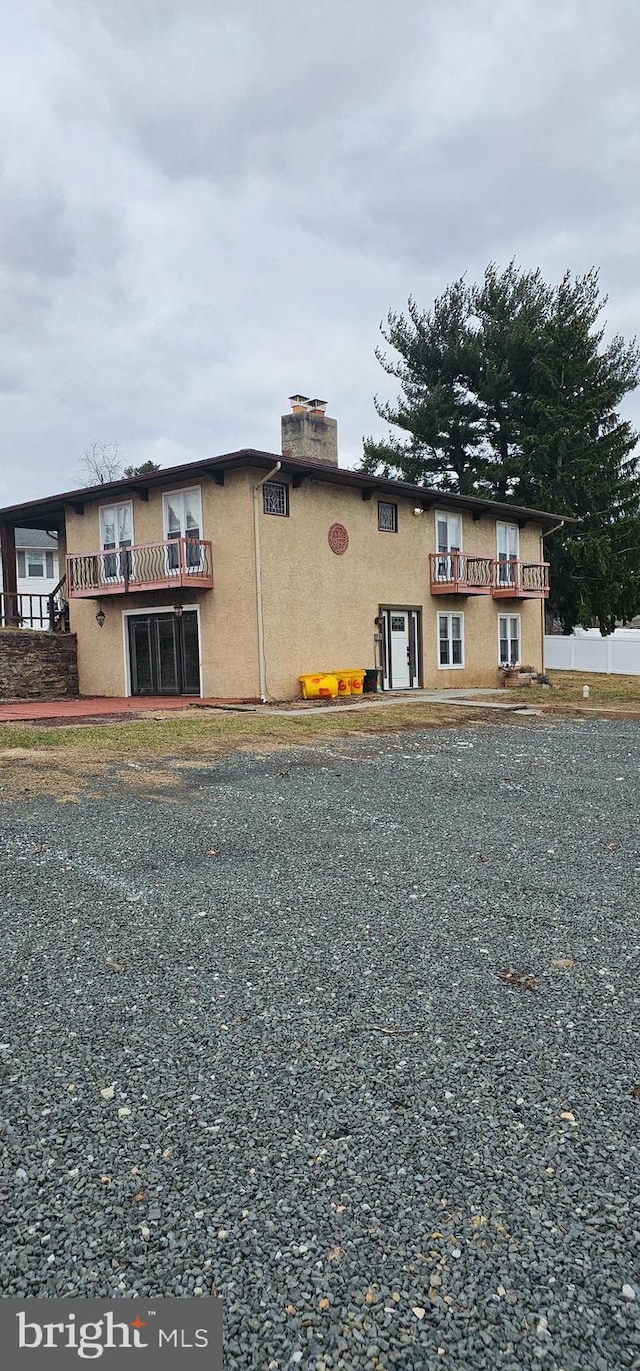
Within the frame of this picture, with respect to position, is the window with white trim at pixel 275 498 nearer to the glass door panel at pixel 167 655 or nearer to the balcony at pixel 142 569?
the balcony at pixel 142 569

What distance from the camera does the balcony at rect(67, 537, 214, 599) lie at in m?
17.9

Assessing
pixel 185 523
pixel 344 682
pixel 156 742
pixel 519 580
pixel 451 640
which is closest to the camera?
pixel 156 742

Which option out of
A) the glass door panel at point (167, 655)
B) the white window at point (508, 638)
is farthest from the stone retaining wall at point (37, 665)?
the white window at point (508, 638)

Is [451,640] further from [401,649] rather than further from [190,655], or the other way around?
[190,655]

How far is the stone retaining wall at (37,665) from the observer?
64.3ft

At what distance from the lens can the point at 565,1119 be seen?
2.30 m

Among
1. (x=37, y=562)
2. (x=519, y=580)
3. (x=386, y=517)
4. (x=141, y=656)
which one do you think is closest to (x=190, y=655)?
(x=141, y=656)

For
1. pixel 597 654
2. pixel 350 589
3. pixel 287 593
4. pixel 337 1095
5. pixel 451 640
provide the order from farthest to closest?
1. pixel 597 654
2. pixel 451 640
3. pixel 350 589
4. pixel 287 593
5. pixel 337 1095

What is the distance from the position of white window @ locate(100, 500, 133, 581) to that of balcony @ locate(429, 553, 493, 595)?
27.5 ft

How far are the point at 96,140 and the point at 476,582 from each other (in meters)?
14.0

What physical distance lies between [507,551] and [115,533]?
1239 cm

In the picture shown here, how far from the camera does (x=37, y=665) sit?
20.4 m

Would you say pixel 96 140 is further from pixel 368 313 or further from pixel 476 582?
pixel 368 313

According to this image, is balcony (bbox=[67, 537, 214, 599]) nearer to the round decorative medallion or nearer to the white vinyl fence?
the round decorative medallion
